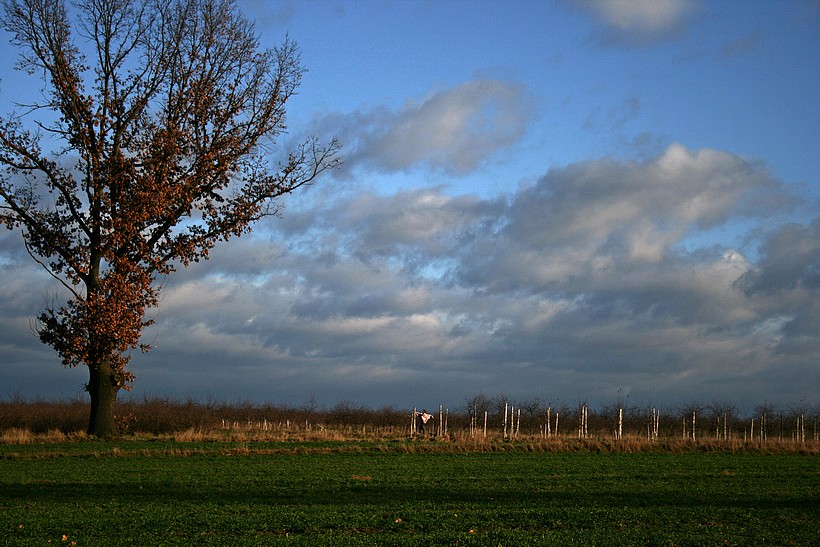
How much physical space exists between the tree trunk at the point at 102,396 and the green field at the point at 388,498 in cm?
183

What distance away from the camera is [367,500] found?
18.9 m

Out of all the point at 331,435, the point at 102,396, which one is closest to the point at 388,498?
the point at 102,396

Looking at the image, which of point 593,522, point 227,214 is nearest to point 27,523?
point 593,522

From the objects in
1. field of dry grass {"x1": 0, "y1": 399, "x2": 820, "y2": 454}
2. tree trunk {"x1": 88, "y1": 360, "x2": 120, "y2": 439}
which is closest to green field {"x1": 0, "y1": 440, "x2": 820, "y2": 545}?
tree trunk {"x1": 88, "y1": 360, "x2": 120, "y2": 439}

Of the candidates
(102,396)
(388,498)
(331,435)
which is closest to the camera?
(388,498)

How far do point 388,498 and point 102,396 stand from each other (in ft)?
69.9

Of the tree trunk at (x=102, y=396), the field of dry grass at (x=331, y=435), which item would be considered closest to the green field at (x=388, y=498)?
the tree trunk at (x=102, y=396)

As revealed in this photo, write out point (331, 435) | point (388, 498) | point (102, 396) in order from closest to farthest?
1. point (388, 498)
2. point (102, 396)
3. point (331, 435)

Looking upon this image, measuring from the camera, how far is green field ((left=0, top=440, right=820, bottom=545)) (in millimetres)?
13594

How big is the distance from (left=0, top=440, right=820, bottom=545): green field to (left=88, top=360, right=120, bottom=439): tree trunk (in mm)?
1826

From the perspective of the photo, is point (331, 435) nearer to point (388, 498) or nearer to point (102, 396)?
point (102, 396)

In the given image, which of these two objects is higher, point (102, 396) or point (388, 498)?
point (102, 396)

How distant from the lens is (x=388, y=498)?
19.3 m

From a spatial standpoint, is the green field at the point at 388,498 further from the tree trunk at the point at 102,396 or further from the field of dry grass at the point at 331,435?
the field of dry grass at the point at 331,435
